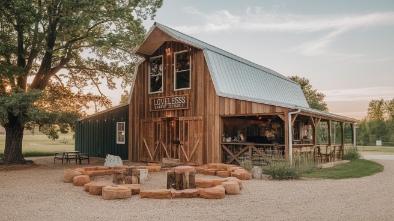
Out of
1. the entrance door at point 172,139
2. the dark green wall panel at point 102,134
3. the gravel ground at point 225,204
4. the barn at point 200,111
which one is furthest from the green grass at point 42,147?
the gravel ground at point 225,204

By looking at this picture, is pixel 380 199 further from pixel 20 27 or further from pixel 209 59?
pixel 20 27

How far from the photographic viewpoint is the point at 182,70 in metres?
16.2

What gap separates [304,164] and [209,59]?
626 cm

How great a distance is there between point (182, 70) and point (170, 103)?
5.79 ft

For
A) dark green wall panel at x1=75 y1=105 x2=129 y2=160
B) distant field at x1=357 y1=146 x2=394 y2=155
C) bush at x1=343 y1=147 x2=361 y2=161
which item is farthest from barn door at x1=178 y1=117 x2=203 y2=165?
distant field at x1=357 y1=146 x2=394 y2=155

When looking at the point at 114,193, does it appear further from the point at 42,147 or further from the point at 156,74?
the point at 42,147

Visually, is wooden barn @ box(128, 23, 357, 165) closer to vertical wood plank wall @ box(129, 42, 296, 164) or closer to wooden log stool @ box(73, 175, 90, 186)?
vertical wood plank wall @ box(129, 42, 296, 164)

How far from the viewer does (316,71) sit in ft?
67.2

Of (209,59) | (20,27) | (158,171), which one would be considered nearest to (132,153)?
(158,171)

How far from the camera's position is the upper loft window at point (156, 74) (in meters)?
17.2

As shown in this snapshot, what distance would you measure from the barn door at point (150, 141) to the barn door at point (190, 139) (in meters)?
1.55

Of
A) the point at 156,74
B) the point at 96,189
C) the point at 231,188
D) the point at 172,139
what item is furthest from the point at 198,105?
the point at 96,189

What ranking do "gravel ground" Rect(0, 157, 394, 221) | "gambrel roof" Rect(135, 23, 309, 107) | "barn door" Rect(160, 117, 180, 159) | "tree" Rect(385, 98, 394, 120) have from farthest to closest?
"tree" Rect(385, 98, 394, 120) → "barn door" Rect(160, 117, 180, 159) → "gambrel roof" Rect(135, 23, 309, 107) → "gravel ground" Rect(0, 157, 394, 221)

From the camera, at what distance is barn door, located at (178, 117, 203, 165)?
15148mm
